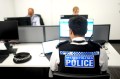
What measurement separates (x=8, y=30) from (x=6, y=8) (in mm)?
2301

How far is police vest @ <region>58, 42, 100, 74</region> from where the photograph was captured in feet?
4.16

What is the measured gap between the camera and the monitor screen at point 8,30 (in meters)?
2.14

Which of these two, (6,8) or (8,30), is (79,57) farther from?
(6,8)

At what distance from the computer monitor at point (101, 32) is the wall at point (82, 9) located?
2256 mm

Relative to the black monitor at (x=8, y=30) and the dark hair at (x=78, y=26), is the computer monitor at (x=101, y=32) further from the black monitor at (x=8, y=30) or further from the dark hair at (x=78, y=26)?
the black monitor at (x=8, y=30)

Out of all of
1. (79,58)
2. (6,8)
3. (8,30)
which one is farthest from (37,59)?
(6,8)

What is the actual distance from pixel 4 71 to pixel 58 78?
6.51ft

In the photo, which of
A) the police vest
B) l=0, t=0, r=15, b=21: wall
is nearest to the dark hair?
the police vest

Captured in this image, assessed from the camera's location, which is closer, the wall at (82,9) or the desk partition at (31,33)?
the desk partition at (31,33)

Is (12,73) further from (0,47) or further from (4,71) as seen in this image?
(0,47)

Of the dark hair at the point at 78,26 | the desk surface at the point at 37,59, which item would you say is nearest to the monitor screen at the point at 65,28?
the desk surface at the point at 37,59

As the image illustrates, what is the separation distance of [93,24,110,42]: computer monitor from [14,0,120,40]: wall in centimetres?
226

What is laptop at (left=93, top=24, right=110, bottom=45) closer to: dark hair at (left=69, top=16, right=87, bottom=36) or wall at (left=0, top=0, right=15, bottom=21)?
dark hair at (left=69, top=16, right=87, bottom=36)

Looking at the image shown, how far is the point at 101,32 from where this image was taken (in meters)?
2.42
